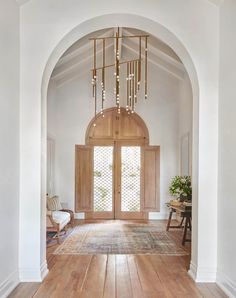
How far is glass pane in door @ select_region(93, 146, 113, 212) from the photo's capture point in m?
9.83

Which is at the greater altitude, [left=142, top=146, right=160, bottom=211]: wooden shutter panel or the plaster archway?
the plaster archway

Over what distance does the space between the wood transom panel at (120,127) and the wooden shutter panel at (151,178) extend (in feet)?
1.26

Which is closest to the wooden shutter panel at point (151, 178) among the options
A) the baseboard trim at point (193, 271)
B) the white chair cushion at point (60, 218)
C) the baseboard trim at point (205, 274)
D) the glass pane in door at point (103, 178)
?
the glass pane in door at point (103, 178)

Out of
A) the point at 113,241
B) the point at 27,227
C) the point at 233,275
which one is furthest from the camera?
the point at 113,241

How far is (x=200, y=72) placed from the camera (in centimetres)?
420

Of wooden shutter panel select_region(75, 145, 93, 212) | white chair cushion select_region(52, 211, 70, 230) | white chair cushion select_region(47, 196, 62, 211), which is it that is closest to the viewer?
white chair cushion select_region(52, 211, 70, 230)

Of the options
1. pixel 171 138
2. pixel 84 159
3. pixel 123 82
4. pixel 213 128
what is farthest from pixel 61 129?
pixel 213 128

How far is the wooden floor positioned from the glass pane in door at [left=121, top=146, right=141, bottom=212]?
4.46 metres

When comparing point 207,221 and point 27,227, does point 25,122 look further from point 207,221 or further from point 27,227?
point 207,221

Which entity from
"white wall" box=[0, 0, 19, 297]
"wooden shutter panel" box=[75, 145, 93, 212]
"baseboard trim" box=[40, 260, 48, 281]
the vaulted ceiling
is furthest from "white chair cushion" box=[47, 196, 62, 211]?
"white wall" box=[0, 0, 19, 297]

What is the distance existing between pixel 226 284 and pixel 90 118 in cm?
690

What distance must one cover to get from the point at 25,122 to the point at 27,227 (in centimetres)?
129

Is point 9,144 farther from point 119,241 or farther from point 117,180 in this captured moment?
point 117,180

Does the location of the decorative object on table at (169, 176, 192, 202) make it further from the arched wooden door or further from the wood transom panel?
the wood transom panel
